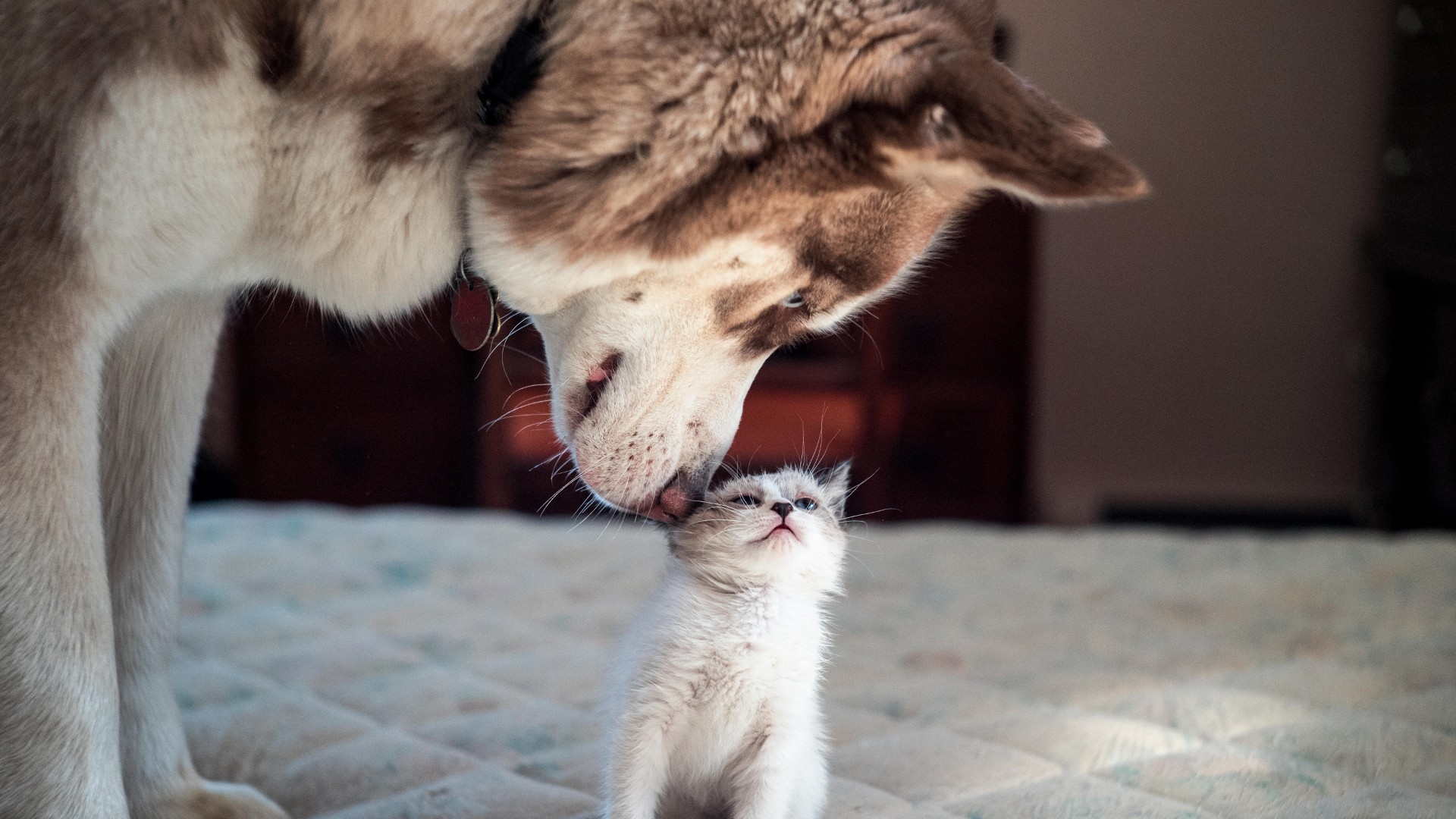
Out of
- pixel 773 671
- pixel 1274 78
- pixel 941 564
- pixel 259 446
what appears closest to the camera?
pixel 773 671

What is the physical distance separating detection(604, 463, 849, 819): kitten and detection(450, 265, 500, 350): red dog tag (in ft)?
0.80

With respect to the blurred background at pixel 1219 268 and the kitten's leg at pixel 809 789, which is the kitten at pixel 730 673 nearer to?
the kitten's leg at pixel 809 789

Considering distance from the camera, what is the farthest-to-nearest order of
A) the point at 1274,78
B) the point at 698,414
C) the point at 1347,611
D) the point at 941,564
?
1. the point at 1274,78
2. the point at 941,564
3. the point at 1347,611
4. the point at 698,414

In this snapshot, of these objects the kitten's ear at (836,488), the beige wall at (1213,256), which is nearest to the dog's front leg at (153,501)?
the kitten's ear at (836,488)

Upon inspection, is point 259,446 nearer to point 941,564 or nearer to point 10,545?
point 941,564

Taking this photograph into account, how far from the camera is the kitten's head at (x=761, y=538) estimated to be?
0.90m

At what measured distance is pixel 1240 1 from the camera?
13.5 ft

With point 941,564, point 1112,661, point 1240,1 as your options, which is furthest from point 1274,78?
point 1112,661

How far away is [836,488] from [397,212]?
0.44 m

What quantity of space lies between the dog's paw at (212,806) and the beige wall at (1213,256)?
3471 millimetres

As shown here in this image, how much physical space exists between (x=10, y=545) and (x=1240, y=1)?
14.3ft

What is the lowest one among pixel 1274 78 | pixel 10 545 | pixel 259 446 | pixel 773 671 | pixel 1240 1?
pixel 259 446

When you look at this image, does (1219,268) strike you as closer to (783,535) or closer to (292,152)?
(783,535)

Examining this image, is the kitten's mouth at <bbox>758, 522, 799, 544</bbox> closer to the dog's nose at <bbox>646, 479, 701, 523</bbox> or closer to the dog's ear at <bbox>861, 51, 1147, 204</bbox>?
the dog's nose at <bbox>646, 479, 701, 523</bbox>
